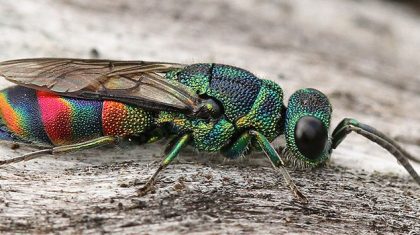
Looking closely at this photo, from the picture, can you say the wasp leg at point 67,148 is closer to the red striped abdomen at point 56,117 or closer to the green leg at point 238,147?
the red striped abdomen at point 56,117

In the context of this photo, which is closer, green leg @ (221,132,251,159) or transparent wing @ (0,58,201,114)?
transparent wing @ (0,58,201,114)

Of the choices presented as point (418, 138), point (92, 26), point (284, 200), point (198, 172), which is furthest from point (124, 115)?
point (418, 138)

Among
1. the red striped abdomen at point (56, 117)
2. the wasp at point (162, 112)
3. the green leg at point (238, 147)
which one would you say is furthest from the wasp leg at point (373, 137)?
the red striped abdomen at point (56, 117)

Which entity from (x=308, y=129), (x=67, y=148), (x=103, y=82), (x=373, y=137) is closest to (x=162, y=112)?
(x=103, y=82)

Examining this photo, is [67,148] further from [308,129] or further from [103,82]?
[308,129]

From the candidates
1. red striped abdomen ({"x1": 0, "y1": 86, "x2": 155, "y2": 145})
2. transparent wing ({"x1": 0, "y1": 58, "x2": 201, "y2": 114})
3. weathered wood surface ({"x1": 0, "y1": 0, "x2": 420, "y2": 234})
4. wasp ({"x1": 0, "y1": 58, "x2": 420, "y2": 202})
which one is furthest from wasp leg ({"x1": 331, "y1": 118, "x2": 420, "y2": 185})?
red striped abdomen ({"x1": 0, "y1": 86, "x2": 155, "y2": 145})

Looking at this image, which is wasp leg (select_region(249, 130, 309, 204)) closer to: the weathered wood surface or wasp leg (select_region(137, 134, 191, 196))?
the weathered wood surface
